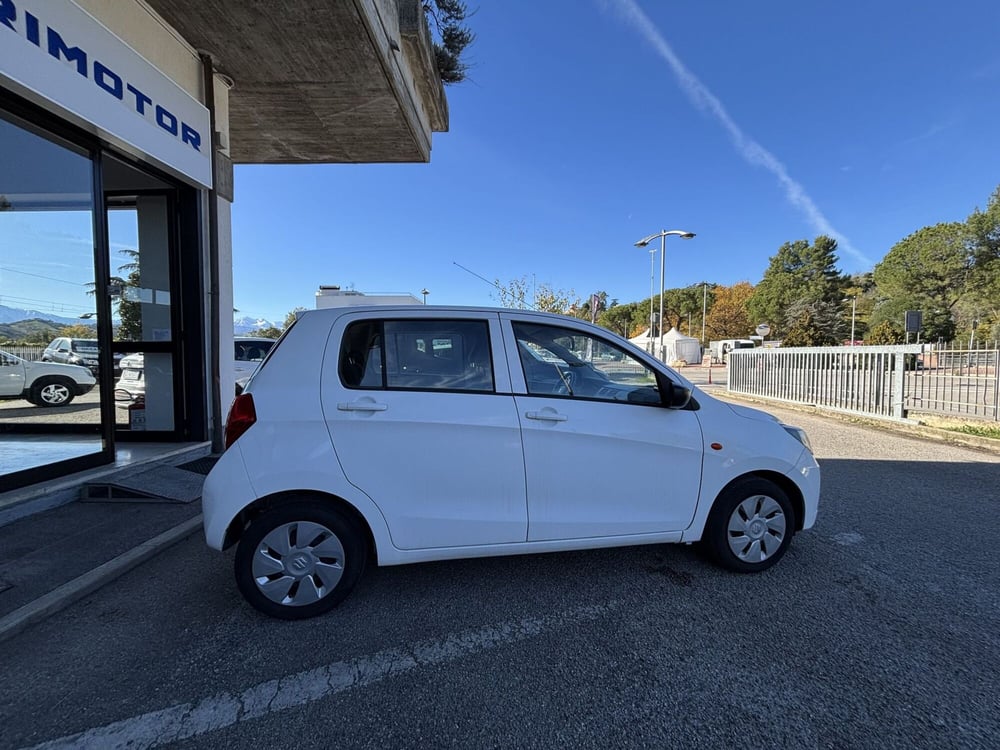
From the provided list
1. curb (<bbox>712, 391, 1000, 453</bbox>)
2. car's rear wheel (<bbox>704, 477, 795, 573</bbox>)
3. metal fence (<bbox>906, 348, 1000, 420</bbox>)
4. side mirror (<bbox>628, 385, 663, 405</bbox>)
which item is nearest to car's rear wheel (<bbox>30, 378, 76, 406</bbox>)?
side mirror (<bbox>628, 385, 663, 405</bbox>)

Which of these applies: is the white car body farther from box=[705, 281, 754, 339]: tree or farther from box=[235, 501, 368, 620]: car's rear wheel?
box=[705, 281, 754, 339]: tree

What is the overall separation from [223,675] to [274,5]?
18.4 ft

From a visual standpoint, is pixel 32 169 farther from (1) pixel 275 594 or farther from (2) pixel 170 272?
(1) pixel 275 594

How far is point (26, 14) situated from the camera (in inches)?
143

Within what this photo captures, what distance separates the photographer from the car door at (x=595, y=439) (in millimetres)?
2863

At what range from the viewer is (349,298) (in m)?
11.8

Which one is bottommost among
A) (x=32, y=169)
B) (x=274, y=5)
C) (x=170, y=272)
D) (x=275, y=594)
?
(x=275, y=594)

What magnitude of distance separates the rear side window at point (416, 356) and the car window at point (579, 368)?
27cm

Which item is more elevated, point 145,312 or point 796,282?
point 796,282

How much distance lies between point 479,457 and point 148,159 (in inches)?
205

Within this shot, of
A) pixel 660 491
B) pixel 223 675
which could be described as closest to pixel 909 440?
pixel 660 491

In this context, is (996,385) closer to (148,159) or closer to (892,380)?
(892,380)

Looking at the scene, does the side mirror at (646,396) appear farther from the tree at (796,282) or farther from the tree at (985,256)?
the tree at (796,282)

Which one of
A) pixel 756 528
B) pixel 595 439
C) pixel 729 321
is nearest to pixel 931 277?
pixel 729 321
